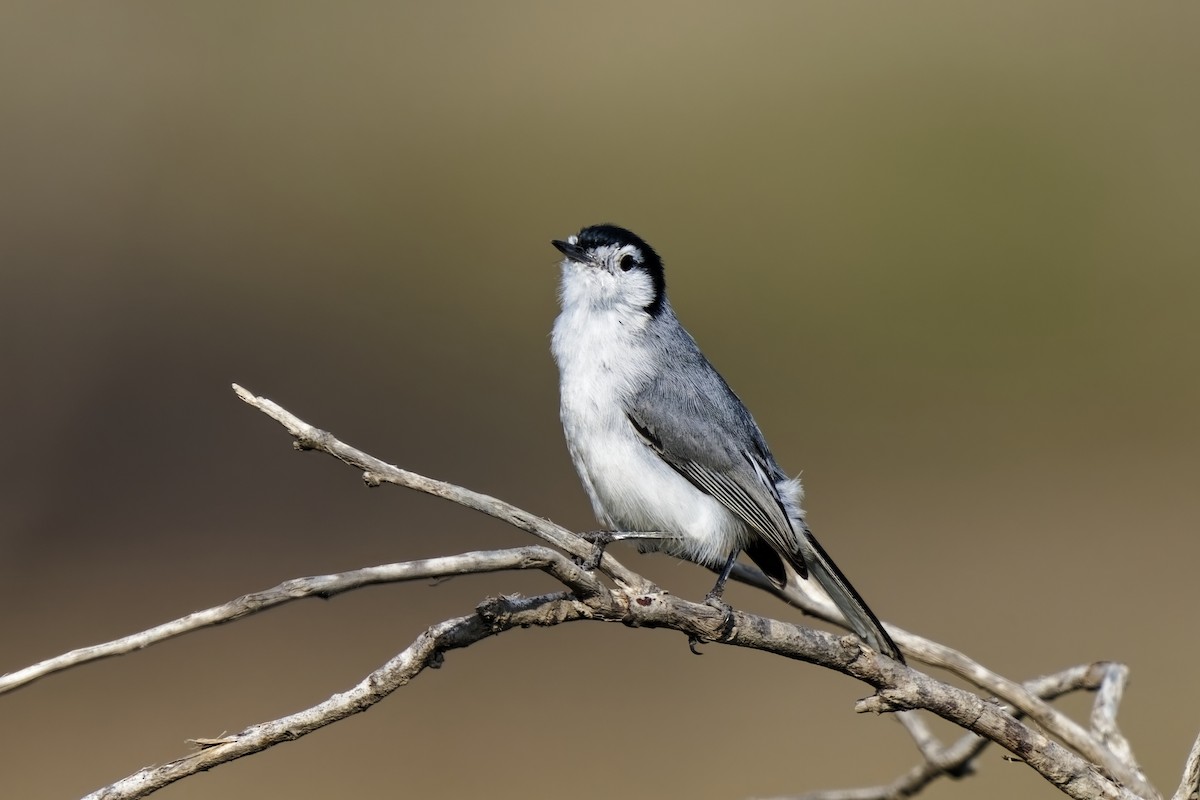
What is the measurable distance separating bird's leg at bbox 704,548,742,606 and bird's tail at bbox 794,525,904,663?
161 millimetres

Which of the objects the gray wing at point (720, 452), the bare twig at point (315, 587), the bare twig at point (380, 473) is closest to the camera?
the bare twig at point (315, 587)

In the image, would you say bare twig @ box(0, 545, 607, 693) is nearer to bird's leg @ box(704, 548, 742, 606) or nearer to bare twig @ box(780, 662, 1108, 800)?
bird's leg @ box(704, 548, 742, 606)

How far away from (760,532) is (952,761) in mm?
636

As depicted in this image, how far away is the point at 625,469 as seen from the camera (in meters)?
2.64

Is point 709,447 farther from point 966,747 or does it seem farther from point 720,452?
point 966,747

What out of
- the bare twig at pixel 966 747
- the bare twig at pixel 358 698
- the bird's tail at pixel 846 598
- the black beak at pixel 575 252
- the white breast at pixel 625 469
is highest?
the black beak at pixel 575 252

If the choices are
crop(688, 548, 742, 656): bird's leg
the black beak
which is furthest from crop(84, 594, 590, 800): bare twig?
the black beak

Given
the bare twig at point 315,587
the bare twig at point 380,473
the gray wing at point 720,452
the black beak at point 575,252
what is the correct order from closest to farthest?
1. the bare twig at point 315,587
2. the bare twig at point 380,473
3. the gray wing at point 720,452
4. the black beak at point 575,252

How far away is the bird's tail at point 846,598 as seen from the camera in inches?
84.6

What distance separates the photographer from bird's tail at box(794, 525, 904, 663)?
2.15 meters

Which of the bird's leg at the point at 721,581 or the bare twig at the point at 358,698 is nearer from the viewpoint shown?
the bare twig at the point at 358,698

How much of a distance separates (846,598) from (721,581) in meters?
0.28

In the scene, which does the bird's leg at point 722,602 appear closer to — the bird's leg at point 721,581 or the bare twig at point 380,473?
the bird's leg at point 721,581

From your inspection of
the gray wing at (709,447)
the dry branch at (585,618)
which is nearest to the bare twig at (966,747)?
the dry branch at (585,618)
